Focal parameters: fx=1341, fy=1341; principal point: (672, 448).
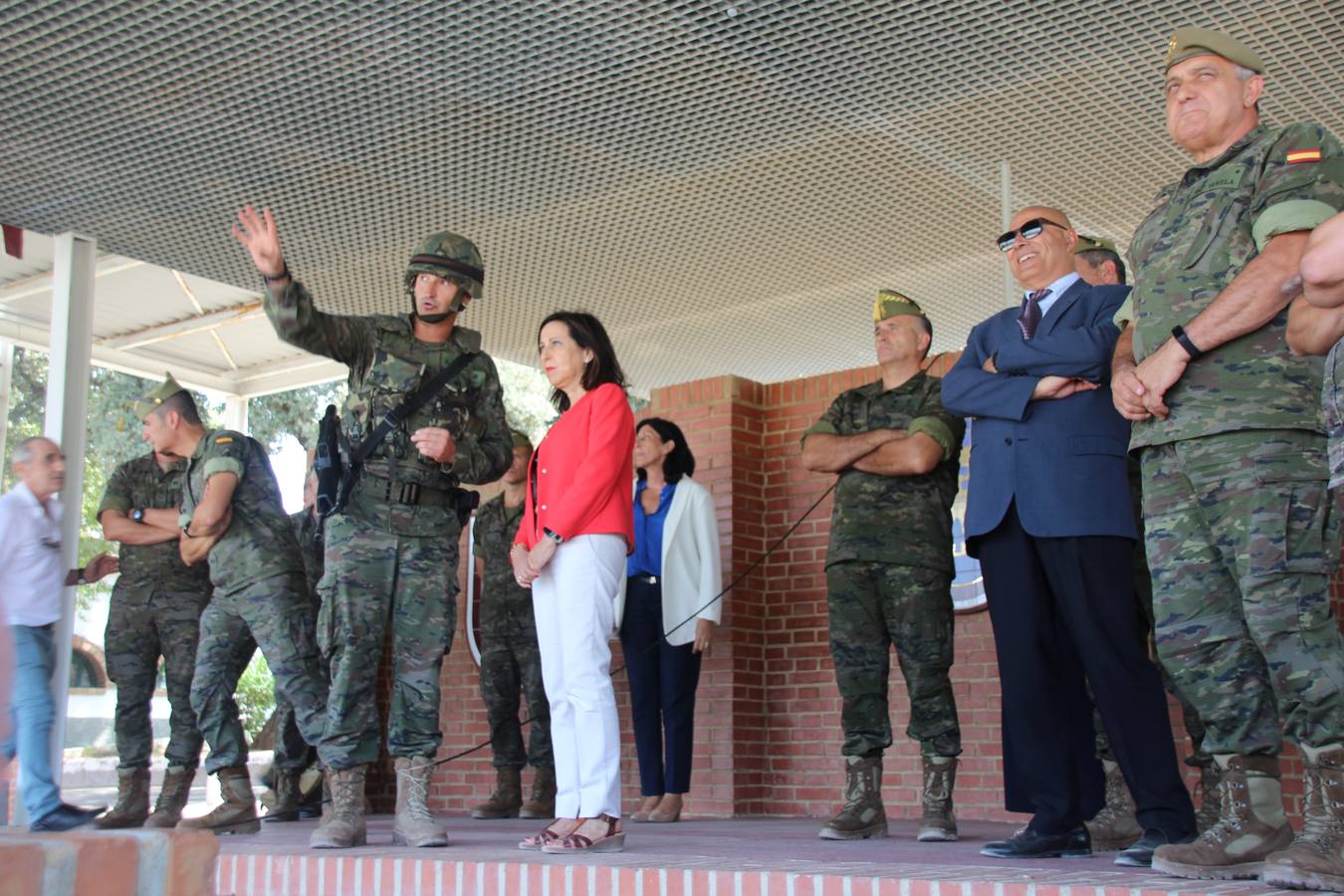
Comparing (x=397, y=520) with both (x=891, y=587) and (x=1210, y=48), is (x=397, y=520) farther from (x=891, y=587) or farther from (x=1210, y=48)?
(x=1210, y=48)

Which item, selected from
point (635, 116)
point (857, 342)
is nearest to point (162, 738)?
point (857, 342)

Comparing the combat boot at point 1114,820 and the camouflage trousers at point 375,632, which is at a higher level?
the camouflage trousers at point 375,632

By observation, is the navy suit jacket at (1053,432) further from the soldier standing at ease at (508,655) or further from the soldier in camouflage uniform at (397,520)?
the soldier standing at ease at (508,655)

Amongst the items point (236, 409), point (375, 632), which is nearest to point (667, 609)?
point (375, 632)

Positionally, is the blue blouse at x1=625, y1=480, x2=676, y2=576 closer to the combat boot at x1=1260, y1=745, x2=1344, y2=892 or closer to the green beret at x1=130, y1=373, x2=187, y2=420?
the green beret at x1=130, y1=373, x2=187, y2=420

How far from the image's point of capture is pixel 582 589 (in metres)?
3.82

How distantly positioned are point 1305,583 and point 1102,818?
1.63 m

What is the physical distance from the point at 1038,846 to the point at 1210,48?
6.57 feet

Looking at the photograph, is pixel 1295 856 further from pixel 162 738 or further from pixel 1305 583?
pixel 162 738

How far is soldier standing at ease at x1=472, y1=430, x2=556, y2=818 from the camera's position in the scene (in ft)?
22.2

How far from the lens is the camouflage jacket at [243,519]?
5.38 meters

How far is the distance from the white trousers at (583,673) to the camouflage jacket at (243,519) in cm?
194

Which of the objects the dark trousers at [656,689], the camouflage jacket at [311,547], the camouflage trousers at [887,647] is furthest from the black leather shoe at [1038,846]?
the camouflage jacket at [311,547]

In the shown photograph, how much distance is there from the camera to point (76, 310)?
633 centimetres
